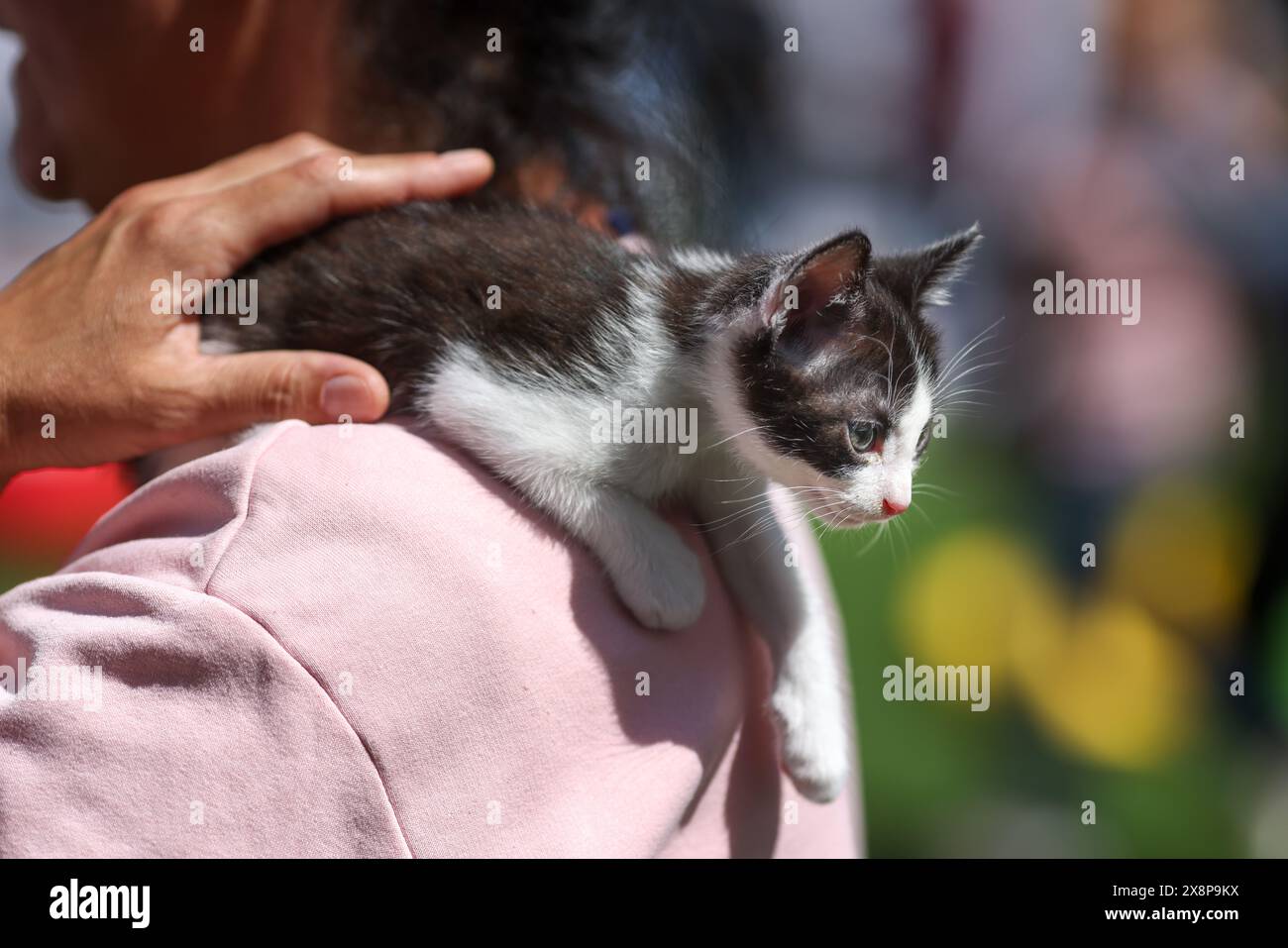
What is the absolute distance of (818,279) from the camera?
101 cm

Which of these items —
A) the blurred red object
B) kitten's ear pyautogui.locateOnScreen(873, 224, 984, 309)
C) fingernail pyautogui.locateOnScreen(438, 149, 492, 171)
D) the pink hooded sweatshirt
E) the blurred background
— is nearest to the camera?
the pink hooded sweatshirt

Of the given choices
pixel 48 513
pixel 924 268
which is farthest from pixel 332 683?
pixel 48 513

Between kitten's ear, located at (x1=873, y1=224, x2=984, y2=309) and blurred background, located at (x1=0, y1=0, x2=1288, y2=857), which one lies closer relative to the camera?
kitten's ear, located at (x1=873, y1=224, x2=984, y2=309)

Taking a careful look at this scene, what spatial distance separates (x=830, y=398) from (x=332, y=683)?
1.97 ft

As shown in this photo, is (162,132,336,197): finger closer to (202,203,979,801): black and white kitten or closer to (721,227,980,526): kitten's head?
(202,203,979,801): black and white kitten

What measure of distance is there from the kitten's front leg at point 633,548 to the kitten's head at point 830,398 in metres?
0.15

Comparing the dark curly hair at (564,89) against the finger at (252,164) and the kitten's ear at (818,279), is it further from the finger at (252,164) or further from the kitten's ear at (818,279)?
the kitten's ear at (818,279)

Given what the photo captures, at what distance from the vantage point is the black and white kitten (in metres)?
1.04

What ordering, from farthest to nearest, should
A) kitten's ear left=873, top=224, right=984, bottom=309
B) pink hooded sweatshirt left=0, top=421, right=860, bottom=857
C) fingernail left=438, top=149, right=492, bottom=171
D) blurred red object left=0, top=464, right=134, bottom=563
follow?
1. blurred red object left=0, top=464, right=134, bottom=563
2. fingernail left=438, top=149, right=492, bottom=171
3. kitten's ear left=873, top=224, right=984, bottom=309
4. pink hooded sweatshirt left=0, top=421, right=860, bottom=857

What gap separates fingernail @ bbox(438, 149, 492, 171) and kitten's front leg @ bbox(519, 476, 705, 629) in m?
0.50

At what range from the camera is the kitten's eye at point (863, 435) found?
1.06 metres

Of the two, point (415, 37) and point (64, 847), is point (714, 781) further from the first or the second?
point (415, 37)

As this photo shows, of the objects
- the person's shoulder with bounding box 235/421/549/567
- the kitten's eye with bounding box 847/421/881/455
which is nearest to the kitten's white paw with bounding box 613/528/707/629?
the person's shoulder with bounding box 235/421/549/567

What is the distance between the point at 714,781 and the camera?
1.00 metres
